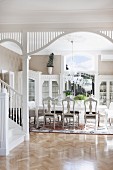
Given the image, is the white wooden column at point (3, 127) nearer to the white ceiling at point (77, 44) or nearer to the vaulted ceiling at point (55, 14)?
the vaulted ceiling at point (55, 14)

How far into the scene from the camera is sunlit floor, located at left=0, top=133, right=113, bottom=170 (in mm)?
4566

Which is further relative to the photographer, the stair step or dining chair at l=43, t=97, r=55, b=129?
dining chair at l=43, t=97, r=55, b=129

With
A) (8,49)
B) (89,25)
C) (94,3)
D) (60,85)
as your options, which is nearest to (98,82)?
(60,85)

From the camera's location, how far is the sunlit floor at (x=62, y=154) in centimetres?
457

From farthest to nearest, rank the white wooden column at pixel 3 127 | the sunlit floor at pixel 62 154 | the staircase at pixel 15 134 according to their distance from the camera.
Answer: the staircase at pixel 15 134 → the white wooden column at pixel 3 127 → the sunlit floor at pixel 62 154

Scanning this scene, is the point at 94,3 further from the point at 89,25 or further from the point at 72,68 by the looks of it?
the point at 72,68

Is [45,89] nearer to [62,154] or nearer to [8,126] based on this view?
[8,126]

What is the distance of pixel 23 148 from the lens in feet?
19.3

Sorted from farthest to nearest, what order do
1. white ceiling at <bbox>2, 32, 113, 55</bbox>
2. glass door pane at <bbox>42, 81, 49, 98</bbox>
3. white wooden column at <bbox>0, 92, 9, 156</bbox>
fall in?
1. glass door pane at <bbox>42, 81, 49, 98</bbox>
2. white ceiling at <bbox>2, 32, 113, 55</bbox>
3. white wooden column at <bbox>0, 92, 9, 156</bbox>

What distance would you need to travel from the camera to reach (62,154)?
211 inches

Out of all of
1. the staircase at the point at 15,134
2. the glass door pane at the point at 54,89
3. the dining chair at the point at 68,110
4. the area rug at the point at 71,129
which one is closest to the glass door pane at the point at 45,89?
the glass door pane at the point at 54,89

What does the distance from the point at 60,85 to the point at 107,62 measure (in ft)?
7.61

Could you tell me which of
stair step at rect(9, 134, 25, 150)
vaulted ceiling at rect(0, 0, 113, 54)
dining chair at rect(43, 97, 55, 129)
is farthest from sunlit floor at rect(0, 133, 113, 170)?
vaulted ceiling at rect(0, 0, 113, 54)

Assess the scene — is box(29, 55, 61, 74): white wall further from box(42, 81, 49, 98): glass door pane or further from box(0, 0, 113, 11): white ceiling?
box(0, 0, 113, 11): white ceiling
